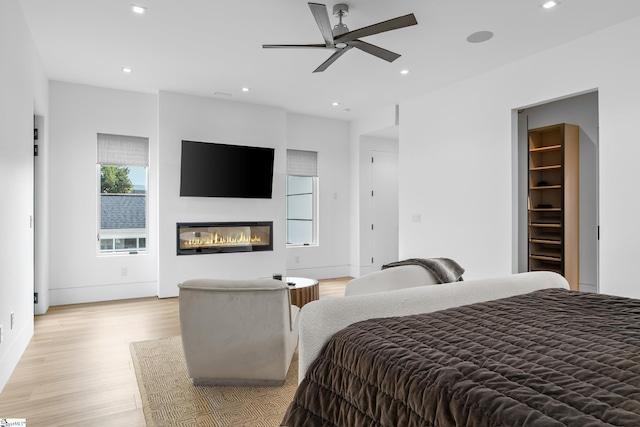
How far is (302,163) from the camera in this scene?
689cm

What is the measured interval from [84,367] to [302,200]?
4.46 meters

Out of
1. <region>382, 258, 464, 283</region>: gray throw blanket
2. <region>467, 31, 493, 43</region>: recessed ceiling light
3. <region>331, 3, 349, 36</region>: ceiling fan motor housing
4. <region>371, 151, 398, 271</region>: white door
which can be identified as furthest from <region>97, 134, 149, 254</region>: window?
<region>467, 31, 493, 43</region>: recessed ceiling light

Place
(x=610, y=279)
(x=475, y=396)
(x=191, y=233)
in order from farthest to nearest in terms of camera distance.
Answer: (x=191, y=233) → (x=610, y=279) → (x=475, y=396)

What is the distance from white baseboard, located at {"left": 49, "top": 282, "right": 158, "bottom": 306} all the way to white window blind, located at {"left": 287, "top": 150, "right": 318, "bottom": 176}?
2.79 meters

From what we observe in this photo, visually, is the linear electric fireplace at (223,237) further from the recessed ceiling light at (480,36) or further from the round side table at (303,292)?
the recessed ceiling light at (480,36)

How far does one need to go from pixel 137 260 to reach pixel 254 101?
111 inches

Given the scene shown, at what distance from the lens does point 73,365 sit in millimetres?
3131

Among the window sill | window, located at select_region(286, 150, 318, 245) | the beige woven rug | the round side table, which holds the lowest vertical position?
the beige woven rug

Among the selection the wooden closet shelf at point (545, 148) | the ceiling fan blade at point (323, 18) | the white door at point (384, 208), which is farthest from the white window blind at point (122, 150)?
the wooden closet shelf at point (545, 148)

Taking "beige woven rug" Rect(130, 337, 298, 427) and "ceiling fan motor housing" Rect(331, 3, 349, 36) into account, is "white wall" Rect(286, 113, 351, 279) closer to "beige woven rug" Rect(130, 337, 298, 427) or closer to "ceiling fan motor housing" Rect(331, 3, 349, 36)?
"ceiling fan motor housing" Rect(331, 3, 349, 36)

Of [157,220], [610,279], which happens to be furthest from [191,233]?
[610,279]

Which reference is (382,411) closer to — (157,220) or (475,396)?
(475,396)

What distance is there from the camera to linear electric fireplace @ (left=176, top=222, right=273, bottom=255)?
18.6ft

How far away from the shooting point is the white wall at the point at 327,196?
269 inches
